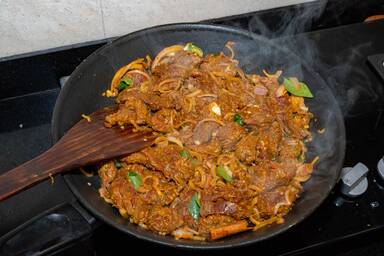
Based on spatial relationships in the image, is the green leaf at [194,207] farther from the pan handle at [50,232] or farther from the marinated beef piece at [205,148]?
the pan handle at [50,232]

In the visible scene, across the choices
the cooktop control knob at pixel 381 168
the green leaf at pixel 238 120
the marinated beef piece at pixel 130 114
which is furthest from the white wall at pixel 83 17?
the cooktop control knob at pixel 381 168

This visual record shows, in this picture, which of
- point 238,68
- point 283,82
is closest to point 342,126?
point 283,82

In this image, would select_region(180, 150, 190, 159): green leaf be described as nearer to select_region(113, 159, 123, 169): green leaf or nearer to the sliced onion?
select_region(113, 159, 123, 169): green leaf

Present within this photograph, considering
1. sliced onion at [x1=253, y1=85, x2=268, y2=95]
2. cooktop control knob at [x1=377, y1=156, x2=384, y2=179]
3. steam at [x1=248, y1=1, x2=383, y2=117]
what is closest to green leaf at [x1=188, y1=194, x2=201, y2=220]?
sliced onion at [x1=253, y1=85, x2=268, y2=95]

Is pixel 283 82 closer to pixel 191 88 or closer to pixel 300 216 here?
pixel 191 88

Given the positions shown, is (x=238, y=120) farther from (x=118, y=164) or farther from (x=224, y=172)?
(x=118, y=164)
